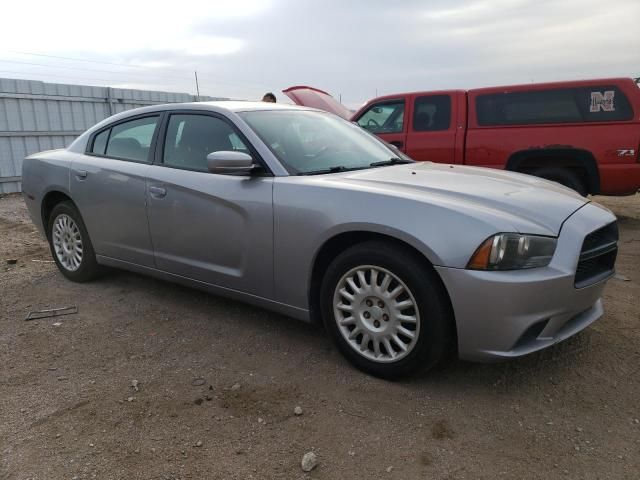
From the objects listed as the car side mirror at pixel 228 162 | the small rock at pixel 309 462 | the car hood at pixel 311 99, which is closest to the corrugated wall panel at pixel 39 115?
the car hood at pixel 311 99

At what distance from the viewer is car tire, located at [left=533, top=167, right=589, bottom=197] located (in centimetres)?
657

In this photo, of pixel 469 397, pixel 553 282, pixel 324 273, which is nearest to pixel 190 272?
pixel 324 273

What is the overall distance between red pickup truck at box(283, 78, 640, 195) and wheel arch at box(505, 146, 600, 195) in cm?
1

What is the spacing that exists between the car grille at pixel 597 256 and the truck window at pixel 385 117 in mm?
5137

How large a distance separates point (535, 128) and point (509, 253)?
505 centimetres

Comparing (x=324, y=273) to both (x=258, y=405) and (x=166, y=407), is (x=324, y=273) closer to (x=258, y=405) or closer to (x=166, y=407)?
(x=258, y=405)

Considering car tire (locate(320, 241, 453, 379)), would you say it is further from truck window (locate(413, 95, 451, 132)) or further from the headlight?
truck window (locate(413, 95, 451, 132))

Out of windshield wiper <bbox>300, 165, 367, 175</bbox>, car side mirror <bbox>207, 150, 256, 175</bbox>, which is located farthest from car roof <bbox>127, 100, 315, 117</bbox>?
windshield wiper <bbox>300, 165, 367, 175</bbox>

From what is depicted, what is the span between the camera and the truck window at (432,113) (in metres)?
7.40

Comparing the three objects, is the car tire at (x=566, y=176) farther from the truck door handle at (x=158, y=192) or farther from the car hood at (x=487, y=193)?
the truck door handle at (x=158, y=192)

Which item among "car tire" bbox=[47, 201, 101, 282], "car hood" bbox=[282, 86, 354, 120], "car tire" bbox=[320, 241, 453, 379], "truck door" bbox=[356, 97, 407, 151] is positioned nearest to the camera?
"car tire" bbox=[320, 241, 453, 379]

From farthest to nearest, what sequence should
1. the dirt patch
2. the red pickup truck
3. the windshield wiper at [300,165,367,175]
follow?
1. the red pickup truck
2. the windshield wiper at [300,165,367,175]
3. the dirt patch

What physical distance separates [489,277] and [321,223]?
96 cm

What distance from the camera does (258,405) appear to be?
104 inches
